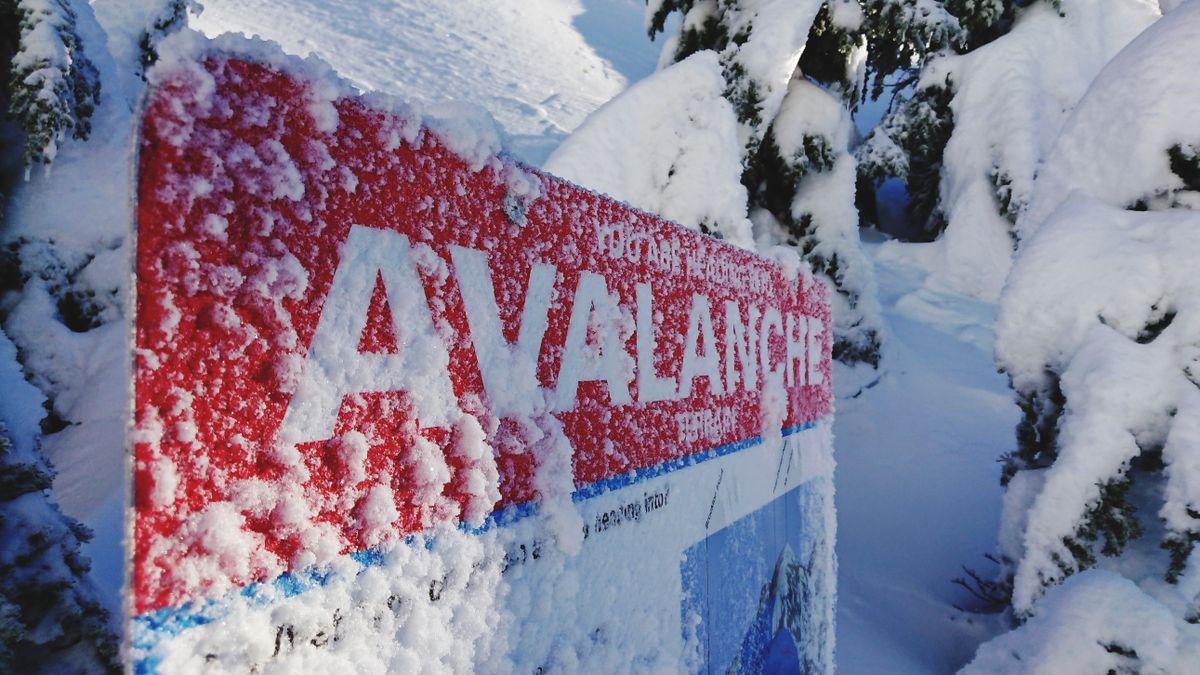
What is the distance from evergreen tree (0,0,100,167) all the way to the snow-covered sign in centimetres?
424

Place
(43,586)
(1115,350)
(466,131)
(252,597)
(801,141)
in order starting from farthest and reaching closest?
(801,141)
(1115,350)
(43,586)
(466,131)
(252,597)

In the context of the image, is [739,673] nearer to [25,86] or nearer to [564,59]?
[25,86]

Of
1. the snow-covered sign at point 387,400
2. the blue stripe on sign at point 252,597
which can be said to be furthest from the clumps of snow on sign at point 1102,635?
the blue stripe on sign at point 252,597

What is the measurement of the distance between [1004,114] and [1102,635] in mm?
6455

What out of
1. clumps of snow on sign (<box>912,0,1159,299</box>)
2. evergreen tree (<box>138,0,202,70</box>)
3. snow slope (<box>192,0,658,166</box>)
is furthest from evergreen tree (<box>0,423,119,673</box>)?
snow slope (<box>192,0,658,166</box>)

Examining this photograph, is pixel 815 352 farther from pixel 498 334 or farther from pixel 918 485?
pixel 918 485

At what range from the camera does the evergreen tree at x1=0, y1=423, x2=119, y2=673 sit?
5.29 feet

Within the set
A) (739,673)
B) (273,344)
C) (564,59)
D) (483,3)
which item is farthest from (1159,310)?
(483,3)

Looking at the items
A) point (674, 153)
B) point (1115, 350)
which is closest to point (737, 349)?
point (1115, 350)

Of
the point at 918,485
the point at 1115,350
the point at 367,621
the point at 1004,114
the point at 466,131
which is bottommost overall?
the point at 918,485

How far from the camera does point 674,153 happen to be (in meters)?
4.42

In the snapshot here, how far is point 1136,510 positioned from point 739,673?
2385mm

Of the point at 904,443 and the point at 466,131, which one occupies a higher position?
the point at 466,131

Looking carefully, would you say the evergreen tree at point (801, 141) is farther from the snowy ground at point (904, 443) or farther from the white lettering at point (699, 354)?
the white lettering at point (699, 354)
